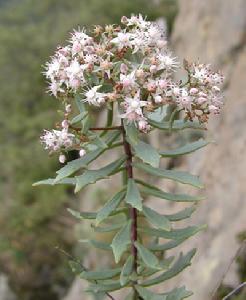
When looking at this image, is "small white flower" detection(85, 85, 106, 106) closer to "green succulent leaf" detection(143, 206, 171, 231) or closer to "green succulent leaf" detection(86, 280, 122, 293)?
"green succulent leaf" detection(143, 206, 171, 231)

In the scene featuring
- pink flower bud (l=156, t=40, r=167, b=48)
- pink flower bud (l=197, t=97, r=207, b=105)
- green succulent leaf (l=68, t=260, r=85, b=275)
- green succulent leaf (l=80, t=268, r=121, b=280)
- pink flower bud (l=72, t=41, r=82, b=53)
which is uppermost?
pink flower bud (l=156, t=40, r=167, b=48)

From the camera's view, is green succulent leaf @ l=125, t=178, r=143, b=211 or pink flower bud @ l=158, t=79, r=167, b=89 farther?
green succulent leaf @ l=125, t=178, r=143, b=211

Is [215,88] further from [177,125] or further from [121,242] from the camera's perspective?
[121,242]

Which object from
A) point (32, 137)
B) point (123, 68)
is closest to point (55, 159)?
point (32, 137)

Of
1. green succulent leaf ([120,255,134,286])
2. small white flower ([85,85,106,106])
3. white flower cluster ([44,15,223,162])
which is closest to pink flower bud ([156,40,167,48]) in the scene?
white flower cluster ([44,15,223,162])

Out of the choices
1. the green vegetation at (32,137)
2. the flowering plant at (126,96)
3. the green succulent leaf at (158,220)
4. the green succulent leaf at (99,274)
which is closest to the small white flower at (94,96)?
the flowering plant at (126,96)

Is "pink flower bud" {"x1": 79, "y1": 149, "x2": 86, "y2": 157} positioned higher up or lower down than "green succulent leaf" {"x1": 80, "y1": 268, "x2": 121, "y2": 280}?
higher up

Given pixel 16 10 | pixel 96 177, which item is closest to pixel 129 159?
pixel 96 177
